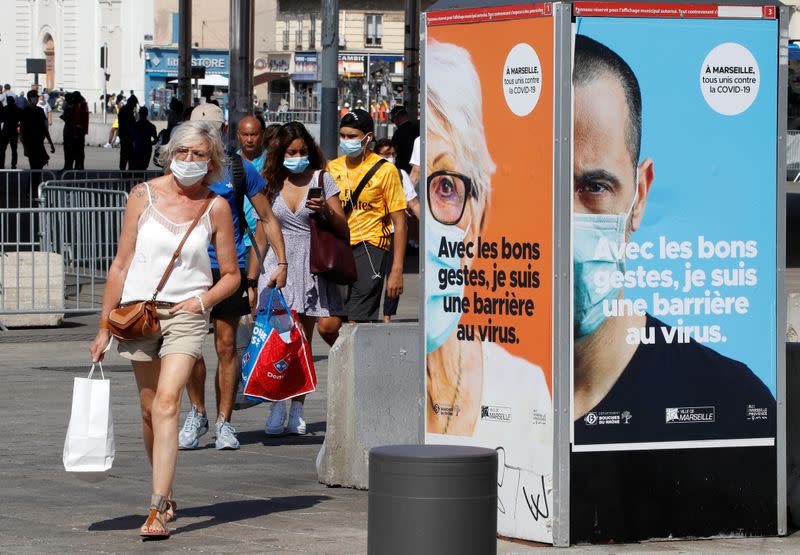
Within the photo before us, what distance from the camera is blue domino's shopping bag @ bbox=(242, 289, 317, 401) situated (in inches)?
377

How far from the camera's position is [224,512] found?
309 inches

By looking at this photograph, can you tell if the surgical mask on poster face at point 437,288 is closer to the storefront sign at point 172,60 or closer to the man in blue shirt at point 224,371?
the man in blue shirt at point 224,371

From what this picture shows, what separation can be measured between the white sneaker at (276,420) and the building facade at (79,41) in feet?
259

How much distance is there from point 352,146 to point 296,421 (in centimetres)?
175

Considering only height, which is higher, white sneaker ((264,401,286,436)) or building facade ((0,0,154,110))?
building facade ((0,0,154,110))

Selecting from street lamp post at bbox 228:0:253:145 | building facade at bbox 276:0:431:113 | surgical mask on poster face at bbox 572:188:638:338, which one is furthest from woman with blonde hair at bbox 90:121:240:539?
building facade at bbox 276:0:431:113

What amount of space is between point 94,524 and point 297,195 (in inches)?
125

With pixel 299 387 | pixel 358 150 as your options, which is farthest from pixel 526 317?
pixel 358 150

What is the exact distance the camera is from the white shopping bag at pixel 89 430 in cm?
720

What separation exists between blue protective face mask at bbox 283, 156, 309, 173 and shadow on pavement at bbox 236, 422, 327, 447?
1.60 m

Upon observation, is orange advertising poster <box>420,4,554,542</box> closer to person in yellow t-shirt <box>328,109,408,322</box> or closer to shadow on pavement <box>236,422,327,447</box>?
shadow on pavement <box>236,422,327,447</box>

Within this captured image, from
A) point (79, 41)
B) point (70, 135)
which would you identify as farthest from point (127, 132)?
point (79, 41)

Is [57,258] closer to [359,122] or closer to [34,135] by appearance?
[359,122]

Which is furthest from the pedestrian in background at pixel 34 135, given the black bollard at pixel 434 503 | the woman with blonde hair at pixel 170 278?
the black bollard at pixel 434 503
